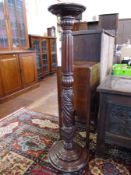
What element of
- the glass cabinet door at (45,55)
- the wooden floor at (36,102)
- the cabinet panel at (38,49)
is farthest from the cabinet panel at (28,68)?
the glass cabinet door at (45,55)

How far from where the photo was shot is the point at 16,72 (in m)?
3.04

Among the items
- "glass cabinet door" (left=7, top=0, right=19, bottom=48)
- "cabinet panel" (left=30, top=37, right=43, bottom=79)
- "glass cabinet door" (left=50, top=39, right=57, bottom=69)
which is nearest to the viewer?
"glass cabinet door" (left=7, top=0, right=19, bottom=48)

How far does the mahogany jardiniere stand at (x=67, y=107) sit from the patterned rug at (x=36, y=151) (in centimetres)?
7

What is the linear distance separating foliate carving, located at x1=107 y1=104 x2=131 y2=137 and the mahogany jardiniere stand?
0.33 metres

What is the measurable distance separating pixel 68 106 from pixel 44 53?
3.59 meters

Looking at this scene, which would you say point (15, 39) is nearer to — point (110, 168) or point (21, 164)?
point (21, 164)

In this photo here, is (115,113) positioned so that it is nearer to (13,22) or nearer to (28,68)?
(28,68)

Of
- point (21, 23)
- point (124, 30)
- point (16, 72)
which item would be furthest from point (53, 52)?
point (124, 30)

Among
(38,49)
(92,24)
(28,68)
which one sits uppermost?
(92,24)

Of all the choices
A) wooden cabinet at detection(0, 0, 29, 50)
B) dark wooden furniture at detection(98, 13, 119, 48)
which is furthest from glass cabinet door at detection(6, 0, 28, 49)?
dark wooden furniture at detection(98, 13, 119, 48)

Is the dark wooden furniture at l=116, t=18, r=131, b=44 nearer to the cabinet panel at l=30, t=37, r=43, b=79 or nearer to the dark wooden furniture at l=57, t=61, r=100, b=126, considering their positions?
the cabinet panel at l=30, t=37, r=43, b=79

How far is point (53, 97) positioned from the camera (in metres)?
3.03

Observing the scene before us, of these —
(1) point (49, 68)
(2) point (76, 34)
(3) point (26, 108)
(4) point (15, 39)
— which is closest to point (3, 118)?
(3) point (26, 108)

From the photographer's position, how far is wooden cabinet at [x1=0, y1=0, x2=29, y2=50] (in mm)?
2799
